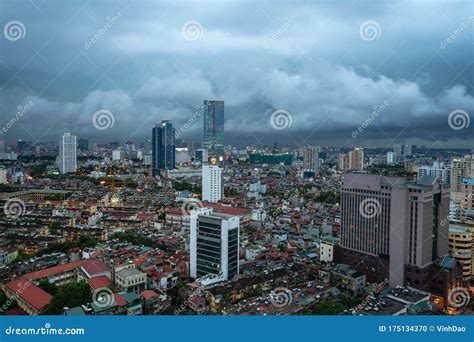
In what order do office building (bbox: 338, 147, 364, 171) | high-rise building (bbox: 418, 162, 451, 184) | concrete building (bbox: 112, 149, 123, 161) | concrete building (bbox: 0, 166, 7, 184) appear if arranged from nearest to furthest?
high-rise building (bbox: 418, 162, 451, 184), concrete building (bbox: 0, 166, 7, 184), office building (bbox: 338, 147, 364, 171), concrete building (bbox: 112, 149, 123, 161)

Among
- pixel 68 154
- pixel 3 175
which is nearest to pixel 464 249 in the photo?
pixel 3 175

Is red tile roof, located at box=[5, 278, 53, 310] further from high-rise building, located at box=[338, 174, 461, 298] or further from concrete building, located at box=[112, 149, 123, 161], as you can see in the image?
concrete building, located at box=[112, 149, 123, 161]

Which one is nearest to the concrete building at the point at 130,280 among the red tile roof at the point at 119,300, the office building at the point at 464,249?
the red tile roof at the point at 119,300

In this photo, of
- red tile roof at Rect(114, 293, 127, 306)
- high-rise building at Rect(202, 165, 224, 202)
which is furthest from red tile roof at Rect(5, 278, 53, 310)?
high-rise building at Rect(202, 165, 224, 202)

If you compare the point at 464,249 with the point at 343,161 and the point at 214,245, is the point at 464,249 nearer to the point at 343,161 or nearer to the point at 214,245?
the point at 214,245

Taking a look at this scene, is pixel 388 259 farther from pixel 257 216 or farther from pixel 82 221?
pixel 82 221
